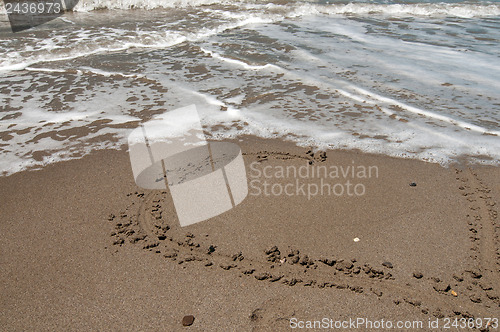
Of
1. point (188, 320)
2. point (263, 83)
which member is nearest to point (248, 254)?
point (188, 320)

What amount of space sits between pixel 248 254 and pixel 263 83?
138 inches

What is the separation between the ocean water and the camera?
163 inches

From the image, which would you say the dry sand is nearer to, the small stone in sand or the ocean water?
the small stone in sand

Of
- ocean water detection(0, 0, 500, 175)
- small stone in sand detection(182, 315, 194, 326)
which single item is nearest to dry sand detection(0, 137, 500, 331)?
small stone in sand detection(182, 315, 194, 326)

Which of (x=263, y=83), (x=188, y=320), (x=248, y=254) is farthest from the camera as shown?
(x=263, y=83)

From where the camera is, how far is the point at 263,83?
5.65 metres

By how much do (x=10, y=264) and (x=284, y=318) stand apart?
1837 millimetres

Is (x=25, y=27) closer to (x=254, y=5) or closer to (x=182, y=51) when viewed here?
(x=182, y=51)

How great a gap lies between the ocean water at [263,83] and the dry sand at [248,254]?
69 centimetres

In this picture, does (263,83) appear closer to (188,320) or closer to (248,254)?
(248,254)

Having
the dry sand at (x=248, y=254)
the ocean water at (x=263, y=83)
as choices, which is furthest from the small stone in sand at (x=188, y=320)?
the ocean water at (x=263, y=83)

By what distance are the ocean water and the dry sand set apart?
69 cm

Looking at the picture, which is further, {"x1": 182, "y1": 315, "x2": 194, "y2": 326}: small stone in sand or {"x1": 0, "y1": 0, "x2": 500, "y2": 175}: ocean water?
{"x1": 0, "y1": 0, "x2": 500, "y2": 175}: ocean water

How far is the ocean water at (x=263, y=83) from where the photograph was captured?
4.15m
